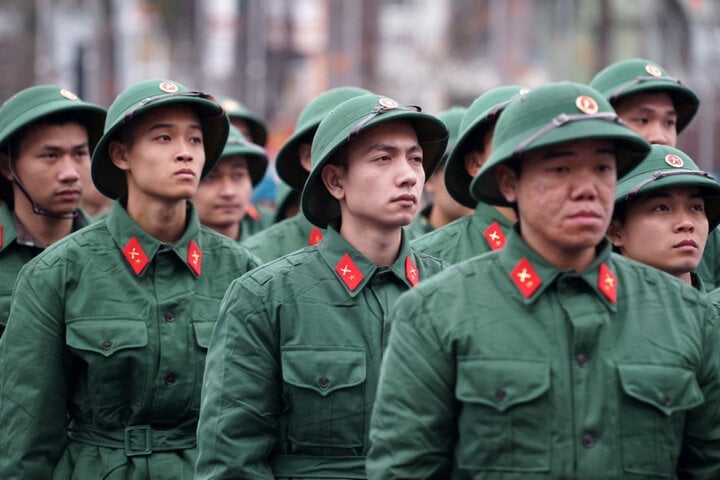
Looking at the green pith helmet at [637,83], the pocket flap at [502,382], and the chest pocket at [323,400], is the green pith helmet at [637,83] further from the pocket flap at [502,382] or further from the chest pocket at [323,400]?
the pocket flap at [502,382]

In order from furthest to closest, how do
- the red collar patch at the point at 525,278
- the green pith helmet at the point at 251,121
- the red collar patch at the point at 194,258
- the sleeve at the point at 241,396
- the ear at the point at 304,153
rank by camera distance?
1. the green pith helmet at the point at 251,121
2. the ear at the point at 304,153
3. the red collar patch at the point at 194,258
4. the sleeve at the point at 241,396
5. the red collar patch at the point at 525,278

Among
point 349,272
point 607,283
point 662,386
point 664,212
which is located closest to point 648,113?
point 664,212

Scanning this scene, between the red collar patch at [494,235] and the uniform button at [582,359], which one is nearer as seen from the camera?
the uniform button at [582,359]

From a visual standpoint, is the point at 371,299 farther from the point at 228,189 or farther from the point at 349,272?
the point at 228,189

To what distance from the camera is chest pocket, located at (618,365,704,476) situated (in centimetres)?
417

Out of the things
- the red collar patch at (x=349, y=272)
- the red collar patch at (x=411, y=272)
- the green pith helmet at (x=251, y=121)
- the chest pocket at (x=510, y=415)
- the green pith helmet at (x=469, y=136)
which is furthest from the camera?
the green pith helmet at (x=251, y=121)

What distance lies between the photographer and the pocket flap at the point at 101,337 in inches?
241

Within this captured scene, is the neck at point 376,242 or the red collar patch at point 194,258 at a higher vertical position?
the neck at point 376,242

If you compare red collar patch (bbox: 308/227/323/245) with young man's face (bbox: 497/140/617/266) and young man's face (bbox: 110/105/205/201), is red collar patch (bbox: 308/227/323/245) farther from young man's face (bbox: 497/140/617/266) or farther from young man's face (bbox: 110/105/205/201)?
young man's face (bbox: 497/140/617/266)

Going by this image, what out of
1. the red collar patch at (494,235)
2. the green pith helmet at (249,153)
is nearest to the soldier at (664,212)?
the red collar patch at (494,235)

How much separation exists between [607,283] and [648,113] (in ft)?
13.2

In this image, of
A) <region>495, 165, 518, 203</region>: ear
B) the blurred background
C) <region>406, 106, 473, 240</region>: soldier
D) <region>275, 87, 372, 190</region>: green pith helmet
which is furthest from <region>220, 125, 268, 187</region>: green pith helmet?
the blurred background

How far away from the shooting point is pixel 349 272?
18.4ft

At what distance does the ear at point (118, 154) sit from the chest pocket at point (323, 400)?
5.65 feet
